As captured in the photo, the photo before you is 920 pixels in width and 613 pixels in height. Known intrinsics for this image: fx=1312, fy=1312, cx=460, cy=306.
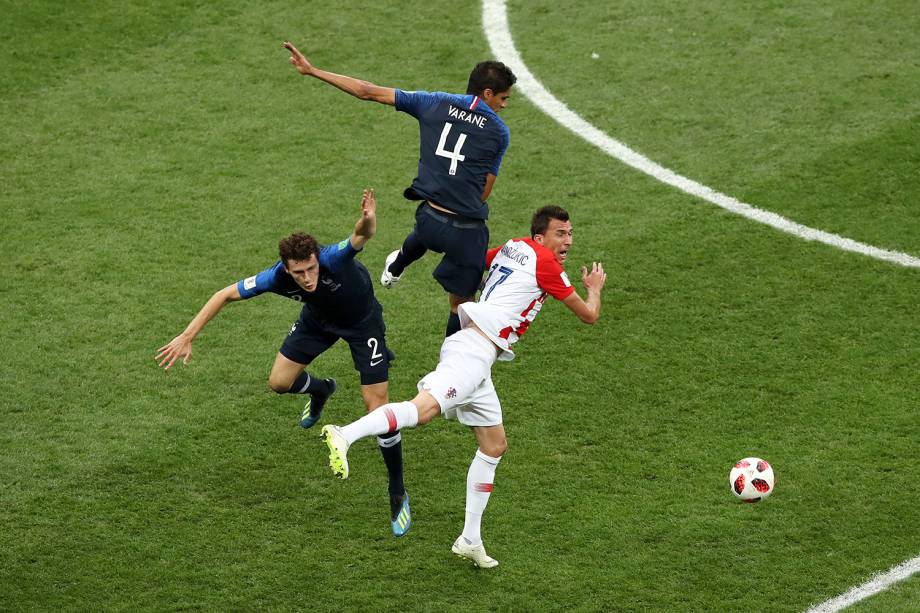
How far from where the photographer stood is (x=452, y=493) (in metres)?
9.80

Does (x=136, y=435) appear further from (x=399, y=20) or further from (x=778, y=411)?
(x=399, y=20)

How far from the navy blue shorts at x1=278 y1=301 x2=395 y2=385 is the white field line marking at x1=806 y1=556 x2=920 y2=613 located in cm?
352

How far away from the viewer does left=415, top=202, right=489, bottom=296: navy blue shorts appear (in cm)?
1030

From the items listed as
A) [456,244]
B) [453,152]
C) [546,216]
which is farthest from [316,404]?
[546,216]

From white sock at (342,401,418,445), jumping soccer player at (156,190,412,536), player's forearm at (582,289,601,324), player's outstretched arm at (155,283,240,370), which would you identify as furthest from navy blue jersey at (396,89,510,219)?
white sock at (342,401,418,445)

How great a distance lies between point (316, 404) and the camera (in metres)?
10.4

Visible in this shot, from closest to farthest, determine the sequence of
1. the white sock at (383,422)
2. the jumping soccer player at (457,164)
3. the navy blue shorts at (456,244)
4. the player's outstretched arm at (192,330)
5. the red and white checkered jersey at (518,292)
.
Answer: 1. the white sock at (383,422)
2. the player's outstretched arm at (192,330)
3. the red and white checkered jersey at (518,292)
4. the jumping soccer player at (457,164)
5. the navy blue shorts at (456,244)

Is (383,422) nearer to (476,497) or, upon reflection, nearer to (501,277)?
(476,497)

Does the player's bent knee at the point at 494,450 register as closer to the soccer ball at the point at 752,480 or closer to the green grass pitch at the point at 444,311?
the green grass pitch at the point at 444,311

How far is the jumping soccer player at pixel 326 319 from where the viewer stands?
8.82m

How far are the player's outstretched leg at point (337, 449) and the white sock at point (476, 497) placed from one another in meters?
1.10

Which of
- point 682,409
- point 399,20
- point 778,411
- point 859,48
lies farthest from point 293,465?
point 859,48

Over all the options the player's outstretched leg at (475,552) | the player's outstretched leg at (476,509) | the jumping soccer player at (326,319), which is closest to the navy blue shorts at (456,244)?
the jumping soccer player at (326,319)

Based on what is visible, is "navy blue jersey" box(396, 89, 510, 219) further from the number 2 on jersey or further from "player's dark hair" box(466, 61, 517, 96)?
the number 2 on jersey
